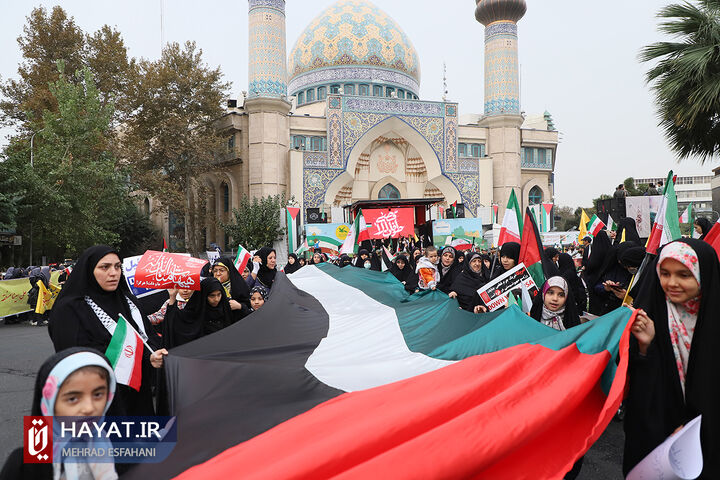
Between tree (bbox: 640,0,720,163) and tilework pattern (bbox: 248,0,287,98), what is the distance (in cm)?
2048

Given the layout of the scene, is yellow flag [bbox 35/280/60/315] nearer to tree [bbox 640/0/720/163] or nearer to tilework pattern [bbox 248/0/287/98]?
tree [bbox 640/0/720/163]

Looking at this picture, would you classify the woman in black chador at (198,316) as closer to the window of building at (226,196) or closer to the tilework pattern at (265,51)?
the tilework pattern at (265,51)

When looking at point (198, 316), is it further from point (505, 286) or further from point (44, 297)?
point (44, 297)

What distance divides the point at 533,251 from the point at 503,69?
2721cm

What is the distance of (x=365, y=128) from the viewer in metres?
28.5

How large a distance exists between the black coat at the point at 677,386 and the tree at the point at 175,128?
24.4 m

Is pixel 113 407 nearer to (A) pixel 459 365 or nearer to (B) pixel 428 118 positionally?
(A) pixel 459 365

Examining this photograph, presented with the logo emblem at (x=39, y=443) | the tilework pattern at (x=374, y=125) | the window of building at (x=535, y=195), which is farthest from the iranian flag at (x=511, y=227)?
the window of building at (x=535, y=195)

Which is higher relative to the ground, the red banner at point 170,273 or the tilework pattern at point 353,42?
the tilework pattern at point 353,42

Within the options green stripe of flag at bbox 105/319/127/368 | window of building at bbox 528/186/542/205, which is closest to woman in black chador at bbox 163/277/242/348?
green stripe of flag at bbox 105/319/127/368

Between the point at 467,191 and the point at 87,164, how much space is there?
19.5 m

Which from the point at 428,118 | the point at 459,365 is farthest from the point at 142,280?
the point at 428,118

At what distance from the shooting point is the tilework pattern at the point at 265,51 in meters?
25.9

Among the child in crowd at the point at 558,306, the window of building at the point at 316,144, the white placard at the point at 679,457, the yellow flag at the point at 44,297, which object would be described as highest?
the window of building at the point at 316,144
